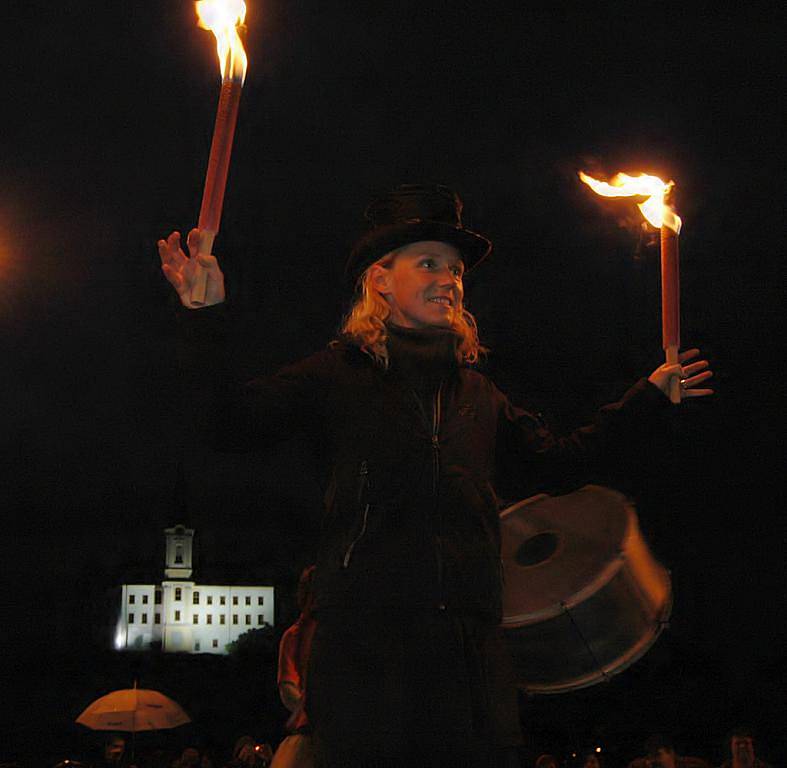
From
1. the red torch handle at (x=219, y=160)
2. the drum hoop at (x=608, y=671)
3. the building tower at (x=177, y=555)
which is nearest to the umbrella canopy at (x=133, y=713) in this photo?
the drum hoop at (x=608, y=671)

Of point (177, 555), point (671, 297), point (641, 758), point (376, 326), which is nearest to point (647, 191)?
point (671, 297)

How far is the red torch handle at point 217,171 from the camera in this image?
2.96m

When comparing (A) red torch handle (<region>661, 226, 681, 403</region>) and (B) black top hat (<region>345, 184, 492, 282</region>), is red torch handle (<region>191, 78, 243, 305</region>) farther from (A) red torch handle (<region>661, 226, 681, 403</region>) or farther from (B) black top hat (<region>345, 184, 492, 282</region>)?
(A) red torch handle (<region>661, 226, 681, 403</region>)

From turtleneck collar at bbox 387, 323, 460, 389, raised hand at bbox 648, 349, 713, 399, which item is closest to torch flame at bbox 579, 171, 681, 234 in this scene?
raised hand at bbox 648, 349, 713, 399

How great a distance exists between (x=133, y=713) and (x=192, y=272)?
47.1 feet

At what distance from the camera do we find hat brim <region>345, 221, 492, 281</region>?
145 inches

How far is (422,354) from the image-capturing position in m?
3.54

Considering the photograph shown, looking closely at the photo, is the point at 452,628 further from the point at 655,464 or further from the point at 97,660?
the point at 97,660

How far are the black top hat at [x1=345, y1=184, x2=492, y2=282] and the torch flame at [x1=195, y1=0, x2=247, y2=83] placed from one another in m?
0.73

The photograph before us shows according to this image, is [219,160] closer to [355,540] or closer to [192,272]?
[192,272]

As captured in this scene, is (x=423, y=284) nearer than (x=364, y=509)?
No

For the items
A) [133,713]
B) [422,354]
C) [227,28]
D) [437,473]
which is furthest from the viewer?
[133,713]

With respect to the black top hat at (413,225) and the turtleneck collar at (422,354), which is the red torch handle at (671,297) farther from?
the turtleneck collar at (422,354)

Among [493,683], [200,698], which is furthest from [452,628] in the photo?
[200,698]
